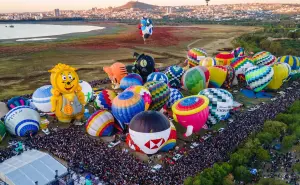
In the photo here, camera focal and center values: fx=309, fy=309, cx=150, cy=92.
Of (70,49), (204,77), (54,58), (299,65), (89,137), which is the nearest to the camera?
(89,137)

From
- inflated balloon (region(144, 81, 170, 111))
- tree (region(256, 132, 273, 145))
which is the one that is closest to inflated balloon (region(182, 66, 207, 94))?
inflated balloon (region(144, 81, 170, 111))

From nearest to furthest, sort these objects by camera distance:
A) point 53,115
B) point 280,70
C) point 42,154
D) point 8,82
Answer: point 42,154
point 53,115
point 280,70
point 8,82

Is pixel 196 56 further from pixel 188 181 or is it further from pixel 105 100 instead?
pixel 188 181

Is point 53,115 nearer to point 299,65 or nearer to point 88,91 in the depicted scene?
point 88,91

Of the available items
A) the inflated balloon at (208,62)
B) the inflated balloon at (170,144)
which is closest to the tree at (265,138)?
the inflated balloon at (170,144)

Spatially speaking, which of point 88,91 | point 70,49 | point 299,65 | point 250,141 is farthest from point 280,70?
point 70,49

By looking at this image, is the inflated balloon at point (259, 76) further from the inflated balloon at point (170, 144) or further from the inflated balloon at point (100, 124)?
the inflated balloon at point (100, 124)

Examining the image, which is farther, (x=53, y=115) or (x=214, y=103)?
(x=53, y=115)
